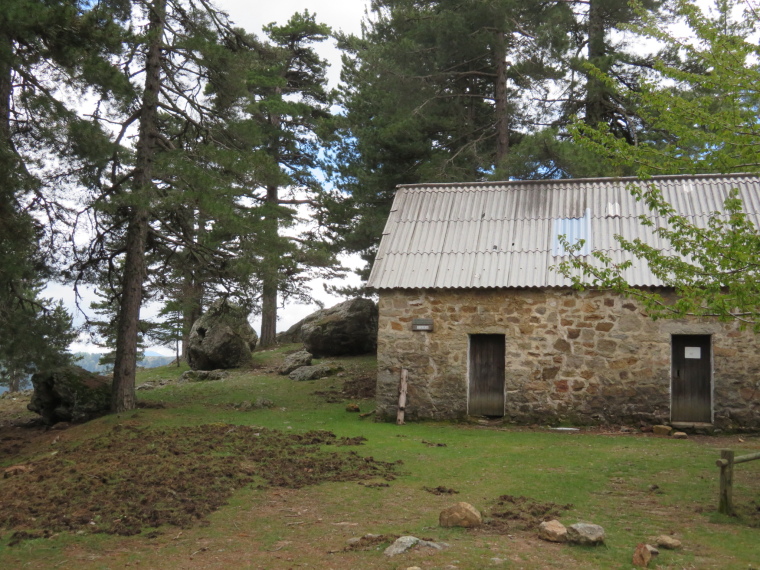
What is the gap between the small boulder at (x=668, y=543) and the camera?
5852 millimetres

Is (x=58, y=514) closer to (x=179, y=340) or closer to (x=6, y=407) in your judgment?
(x=6, y=407)

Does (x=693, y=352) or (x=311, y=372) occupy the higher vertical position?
(x=693, y=352)

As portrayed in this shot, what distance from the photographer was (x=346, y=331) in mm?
22203

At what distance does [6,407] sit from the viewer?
63.3 ft

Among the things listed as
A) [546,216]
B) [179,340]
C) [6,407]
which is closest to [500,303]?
[546,216]

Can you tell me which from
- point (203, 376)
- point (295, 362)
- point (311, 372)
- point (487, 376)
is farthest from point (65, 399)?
point (487, 376)

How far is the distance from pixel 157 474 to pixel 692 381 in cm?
982

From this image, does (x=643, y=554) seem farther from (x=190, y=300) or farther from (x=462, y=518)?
(x=190, y=300)

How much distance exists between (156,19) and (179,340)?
65.9 feet

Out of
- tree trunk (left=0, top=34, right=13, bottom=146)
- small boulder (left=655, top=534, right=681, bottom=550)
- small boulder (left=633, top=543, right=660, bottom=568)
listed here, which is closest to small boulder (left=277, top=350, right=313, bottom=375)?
tree trunk (left=0, top=34, right=13, bottom=146)

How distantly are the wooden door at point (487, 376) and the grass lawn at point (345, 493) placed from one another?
609 mm

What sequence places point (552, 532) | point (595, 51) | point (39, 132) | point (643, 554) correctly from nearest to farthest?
point (643, 554) < point (552, 532) < point (39, 132) < point (595, 51)

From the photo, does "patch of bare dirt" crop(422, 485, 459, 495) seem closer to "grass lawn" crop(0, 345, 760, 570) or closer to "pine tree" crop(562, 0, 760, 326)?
"grass lawn" crop(0, 345, 760, 570)

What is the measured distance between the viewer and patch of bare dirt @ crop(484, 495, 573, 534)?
258 inches
